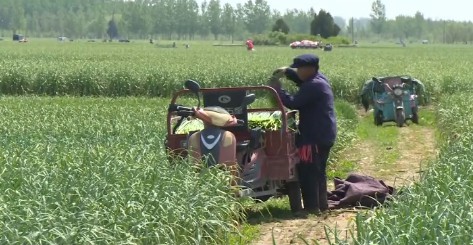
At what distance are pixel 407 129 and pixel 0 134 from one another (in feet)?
30.2

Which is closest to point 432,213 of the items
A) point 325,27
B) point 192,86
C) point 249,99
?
→ point 249,99

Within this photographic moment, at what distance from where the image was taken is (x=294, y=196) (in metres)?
9.59

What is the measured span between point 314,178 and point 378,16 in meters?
184

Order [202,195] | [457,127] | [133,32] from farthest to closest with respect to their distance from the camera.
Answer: [133,32] → [457,127] → [202,195]

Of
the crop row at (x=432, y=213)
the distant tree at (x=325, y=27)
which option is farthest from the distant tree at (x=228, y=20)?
the crop row at (x=432, y=213)

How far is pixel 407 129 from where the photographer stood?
18.3m

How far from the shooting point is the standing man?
30.4 feet

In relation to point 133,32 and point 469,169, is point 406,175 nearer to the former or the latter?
point 469,169

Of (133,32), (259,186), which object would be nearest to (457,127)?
(259,186)

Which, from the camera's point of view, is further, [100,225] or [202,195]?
[202,195]

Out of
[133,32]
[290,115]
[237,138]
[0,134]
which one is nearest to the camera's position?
[237,138]

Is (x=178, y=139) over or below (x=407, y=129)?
over

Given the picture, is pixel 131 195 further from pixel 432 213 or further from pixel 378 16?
pixel 378 16

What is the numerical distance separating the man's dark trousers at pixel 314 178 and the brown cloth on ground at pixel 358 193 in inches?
10.9
